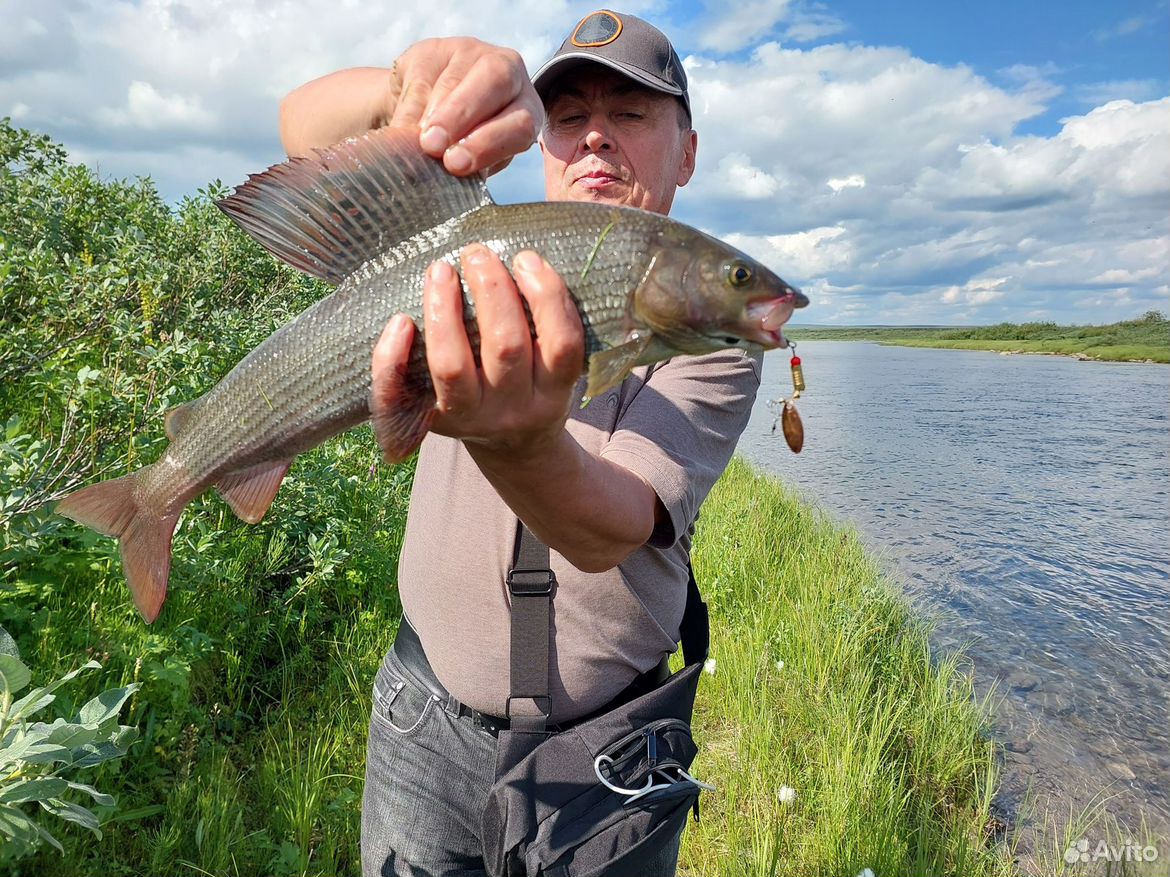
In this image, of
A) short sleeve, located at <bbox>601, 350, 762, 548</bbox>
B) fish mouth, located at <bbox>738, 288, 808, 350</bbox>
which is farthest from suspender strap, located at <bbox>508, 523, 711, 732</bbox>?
fish mouth, located at <bbox>738, 288, 808, 350</bbox>

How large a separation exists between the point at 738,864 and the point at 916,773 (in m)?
1.92

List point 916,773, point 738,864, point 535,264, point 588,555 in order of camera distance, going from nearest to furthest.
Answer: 1. point 535,264
2. point 588,555
3. point 738,864
4. point 916,773

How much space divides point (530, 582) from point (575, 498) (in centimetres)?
64

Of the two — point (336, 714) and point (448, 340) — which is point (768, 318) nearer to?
point (448, 340)

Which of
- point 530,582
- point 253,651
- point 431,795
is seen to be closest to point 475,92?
point 530,582

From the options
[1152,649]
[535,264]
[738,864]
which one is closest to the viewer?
[535,264]

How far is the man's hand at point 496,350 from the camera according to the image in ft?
5.92

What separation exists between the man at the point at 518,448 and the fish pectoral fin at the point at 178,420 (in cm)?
74

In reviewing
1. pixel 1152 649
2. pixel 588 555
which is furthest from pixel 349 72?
pixel 1152 649

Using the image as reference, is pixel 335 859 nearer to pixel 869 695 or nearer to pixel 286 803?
pixel 286 803

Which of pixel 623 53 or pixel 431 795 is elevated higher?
pixel 623 53

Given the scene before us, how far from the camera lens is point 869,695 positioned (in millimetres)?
5785

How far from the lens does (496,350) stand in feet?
5.94

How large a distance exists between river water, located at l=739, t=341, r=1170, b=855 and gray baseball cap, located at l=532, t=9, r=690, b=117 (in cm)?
542
